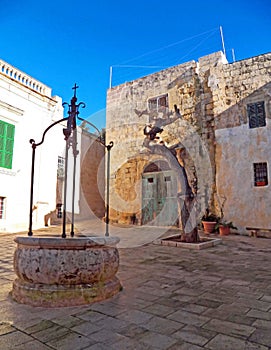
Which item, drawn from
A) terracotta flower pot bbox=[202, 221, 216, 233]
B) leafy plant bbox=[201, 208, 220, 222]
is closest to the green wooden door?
leafy plant bbox=[201, 208, 220, 222]

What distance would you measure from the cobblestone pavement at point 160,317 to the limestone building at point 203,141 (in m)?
4.27

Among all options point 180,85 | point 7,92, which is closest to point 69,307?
point 7,92

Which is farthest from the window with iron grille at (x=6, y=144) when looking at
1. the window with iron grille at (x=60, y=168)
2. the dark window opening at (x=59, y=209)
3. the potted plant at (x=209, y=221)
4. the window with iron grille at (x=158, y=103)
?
the potted plant at (x=209, y=221)

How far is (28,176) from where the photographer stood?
9789 mm

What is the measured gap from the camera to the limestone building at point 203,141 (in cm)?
869

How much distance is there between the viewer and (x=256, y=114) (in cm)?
883

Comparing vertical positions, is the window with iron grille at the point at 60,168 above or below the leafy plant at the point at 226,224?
above

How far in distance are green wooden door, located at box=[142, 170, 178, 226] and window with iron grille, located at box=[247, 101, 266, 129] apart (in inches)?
137

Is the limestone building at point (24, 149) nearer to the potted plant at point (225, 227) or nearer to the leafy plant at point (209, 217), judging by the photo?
the leafy plant at point (209, 217)

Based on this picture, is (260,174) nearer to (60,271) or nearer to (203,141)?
(203,141)

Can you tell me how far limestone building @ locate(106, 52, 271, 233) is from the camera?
8.69 meters

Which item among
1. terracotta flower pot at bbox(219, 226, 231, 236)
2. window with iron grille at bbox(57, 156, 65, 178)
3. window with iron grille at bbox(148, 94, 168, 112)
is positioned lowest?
terracotta flower pot at bbox(219, 226, 231, 236)

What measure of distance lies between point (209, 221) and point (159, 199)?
2.49 meters

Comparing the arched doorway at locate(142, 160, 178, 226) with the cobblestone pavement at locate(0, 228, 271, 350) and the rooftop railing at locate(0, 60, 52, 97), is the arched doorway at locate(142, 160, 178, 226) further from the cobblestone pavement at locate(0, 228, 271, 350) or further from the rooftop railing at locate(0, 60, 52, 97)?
the cobblestone pavement at locate(0, 228, 271, 350)
